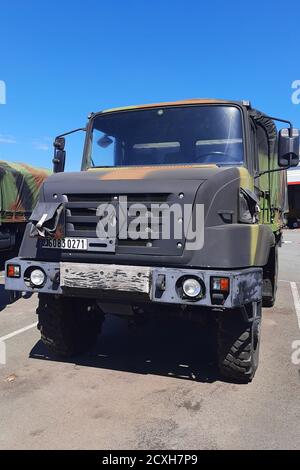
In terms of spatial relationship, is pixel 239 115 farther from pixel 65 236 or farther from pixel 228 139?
pixel 65 236

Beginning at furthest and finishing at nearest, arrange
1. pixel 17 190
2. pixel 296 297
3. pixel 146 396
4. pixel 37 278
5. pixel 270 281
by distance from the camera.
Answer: pixel 17 190
pixel 296 297
pixel 270 281
pixel 37 278
pixel 146 396

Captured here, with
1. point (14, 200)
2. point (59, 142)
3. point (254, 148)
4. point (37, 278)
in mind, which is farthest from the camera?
point (14, 200)

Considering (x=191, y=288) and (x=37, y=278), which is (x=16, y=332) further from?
(x=191, y=288)

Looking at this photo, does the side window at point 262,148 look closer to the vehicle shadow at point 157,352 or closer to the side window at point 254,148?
the side window at point 254,148

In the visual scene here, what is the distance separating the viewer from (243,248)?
13.2 ft

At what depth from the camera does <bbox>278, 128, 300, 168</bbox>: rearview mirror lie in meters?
5.06

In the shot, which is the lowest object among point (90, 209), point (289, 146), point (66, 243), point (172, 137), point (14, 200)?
point (66, 243)

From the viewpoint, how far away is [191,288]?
3.90m

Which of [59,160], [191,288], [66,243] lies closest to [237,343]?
[191,288]

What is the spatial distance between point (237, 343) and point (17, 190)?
10091 mm

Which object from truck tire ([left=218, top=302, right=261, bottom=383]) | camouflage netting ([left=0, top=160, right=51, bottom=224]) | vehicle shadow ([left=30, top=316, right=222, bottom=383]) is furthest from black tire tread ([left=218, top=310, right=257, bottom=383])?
camouflage netting ([left=0, top=160, right=51, bottom=224])

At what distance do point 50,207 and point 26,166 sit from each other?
10.6 meters

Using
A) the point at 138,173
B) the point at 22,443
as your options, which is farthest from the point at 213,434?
the point at 138,173

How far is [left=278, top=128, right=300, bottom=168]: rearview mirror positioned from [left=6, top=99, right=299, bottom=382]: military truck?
0.04 feet
